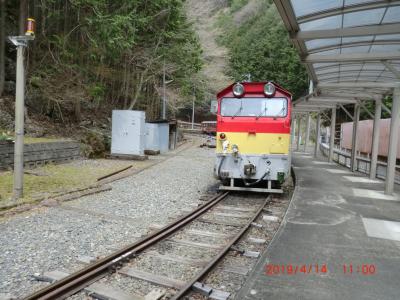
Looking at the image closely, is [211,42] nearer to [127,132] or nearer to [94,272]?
[127,132]

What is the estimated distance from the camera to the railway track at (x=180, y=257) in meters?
4.32

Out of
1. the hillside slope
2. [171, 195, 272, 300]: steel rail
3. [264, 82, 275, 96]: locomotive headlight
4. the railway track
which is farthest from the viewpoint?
the hillside slope

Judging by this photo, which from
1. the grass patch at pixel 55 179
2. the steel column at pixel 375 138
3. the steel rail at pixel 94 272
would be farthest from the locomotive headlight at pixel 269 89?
the steel column at pixel 375 138

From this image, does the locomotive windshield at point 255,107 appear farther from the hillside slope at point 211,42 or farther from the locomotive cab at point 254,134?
the hillside slope at point 211,42

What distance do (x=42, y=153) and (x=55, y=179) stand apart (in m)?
2.87

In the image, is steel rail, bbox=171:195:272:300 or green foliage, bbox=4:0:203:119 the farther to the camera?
green foliage, bbox=4:0:203:119

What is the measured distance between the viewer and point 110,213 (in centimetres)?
800

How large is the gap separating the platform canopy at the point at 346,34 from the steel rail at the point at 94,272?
14.1 feet

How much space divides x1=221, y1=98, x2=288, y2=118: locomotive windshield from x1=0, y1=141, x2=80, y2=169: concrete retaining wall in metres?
6.77

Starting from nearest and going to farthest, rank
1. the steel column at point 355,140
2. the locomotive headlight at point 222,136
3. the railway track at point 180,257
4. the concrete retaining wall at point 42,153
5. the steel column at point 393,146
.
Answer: the railway track at point 180,257, the locomotive headlight at point 222,136, the steel column at point 393,146, the concrete retaining wall at point 42,153, the steel column at point 355,140

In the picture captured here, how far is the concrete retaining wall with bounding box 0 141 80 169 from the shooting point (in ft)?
39.4

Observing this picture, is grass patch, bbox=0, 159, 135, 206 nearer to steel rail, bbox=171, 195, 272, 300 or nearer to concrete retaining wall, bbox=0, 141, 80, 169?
concrete retaining wall, bbox=0, 141, 80, 169

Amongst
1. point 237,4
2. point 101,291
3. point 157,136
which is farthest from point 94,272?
point 237,4

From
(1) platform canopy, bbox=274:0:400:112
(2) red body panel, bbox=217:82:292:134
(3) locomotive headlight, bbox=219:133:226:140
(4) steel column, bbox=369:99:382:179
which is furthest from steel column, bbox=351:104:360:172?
(3) locomotive headlight, bbox=219:133:226:140
